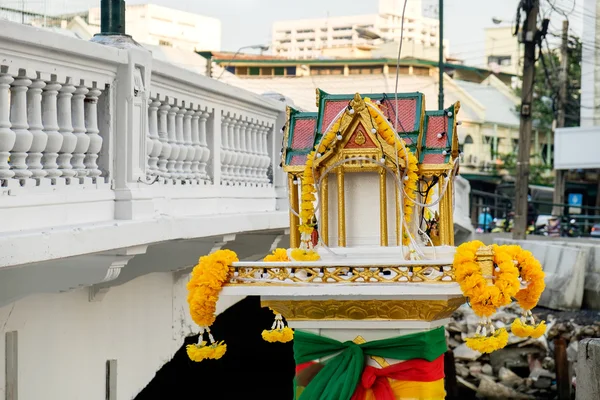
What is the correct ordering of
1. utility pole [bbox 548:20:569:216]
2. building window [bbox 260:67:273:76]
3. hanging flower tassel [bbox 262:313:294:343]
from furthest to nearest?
building window [bbox 260:67:273:76]
utility pole [bbox 548:20:569:216]
hanging flower tassel [bbox 262:313:294:343]

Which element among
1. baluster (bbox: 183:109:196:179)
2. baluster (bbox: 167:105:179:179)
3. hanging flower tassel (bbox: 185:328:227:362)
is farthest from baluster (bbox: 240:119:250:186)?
hanging flower tassel (bbox: 185:328:227:362)

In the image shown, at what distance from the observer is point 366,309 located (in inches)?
263

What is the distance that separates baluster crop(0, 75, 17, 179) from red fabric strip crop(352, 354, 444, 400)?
2.26m

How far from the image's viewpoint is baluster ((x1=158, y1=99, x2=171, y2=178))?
28.3ft

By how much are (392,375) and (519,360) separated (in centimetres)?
1571

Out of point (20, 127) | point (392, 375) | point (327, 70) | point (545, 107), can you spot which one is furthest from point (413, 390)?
point (545, 107)

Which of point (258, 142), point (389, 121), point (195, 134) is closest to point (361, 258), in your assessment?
point (389, 121)

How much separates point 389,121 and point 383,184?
0.39 meters

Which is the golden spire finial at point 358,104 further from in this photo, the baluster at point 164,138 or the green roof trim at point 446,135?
the baluster at point 164,138

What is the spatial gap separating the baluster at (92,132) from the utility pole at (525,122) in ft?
67.7

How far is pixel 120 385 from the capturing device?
9.02 meters

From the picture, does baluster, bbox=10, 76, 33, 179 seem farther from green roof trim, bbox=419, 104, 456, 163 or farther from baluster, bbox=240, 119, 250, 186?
baluster, bbox=240, 119, 250, 186

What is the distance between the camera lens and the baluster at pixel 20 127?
253 inches

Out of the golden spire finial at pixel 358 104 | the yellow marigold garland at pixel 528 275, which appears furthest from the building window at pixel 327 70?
the yellow marigold garland at pixel 528 275
